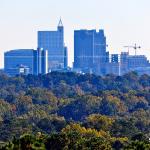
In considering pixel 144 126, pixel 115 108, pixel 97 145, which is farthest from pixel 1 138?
pixel 115 108

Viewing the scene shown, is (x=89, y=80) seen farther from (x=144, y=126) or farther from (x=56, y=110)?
(x=144, y=126)

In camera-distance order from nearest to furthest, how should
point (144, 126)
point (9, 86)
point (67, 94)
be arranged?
point (144, 126), point (67, 94), point (9, 86)

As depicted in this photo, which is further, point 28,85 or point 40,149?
point 28,85

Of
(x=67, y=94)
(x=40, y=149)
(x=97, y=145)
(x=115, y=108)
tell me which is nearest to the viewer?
(x=40, y=149)

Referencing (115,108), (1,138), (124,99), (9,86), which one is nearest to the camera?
(1,138)

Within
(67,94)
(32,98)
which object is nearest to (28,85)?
(67,94)

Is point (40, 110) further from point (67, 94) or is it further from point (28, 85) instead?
point (28, 85)
